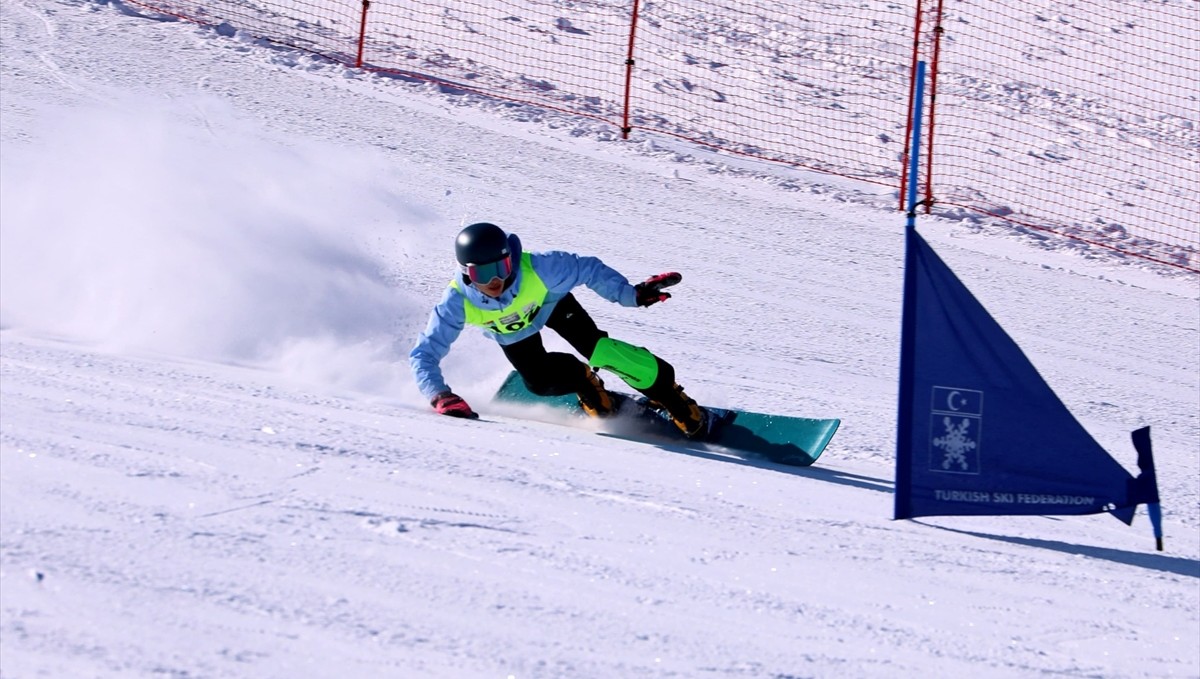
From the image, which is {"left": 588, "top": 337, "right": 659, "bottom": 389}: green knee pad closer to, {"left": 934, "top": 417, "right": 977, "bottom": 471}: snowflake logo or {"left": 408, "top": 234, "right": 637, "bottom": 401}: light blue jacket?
{"left": 408, "top": 234, "right": 637, "bottom": 401}: light blue jacket

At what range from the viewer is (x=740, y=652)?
10.9 feet

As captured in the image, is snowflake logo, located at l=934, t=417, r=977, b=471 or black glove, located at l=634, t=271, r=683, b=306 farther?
black glove, located at l=634, t=271, r=683, b=306

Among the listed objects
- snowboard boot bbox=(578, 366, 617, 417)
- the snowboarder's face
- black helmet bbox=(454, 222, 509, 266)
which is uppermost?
black helmet bbox=(454, 222, 509, 266)

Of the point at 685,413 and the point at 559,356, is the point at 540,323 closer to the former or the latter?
the point at 559,356

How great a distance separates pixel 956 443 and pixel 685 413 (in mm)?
1616

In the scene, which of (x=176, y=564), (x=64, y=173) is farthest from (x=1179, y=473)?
(x=64, y=173)

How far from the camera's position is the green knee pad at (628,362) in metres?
5.66

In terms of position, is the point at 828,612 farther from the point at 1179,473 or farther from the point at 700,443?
the point at 1179,473

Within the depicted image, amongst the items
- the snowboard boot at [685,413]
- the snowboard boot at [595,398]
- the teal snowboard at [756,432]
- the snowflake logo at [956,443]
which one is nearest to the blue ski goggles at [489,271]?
the snowboard boot at [595,398]

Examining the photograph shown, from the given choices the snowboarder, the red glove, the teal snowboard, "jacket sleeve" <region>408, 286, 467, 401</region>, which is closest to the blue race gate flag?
the teal snowboard

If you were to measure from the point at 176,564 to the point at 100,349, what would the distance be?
2.94 meters

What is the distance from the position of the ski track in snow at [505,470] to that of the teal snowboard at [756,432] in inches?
6.4

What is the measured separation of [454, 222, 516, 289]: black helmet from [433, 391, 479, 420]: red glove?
0.57 m

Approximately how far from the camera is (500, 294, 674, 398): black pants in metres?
5.90
